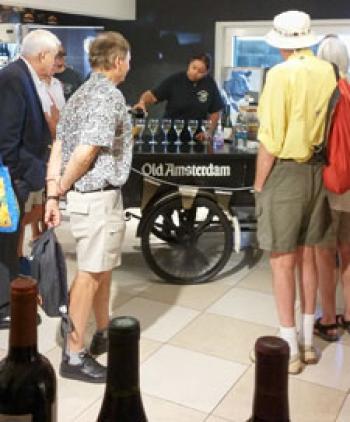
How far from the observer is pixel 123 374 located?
27.0 inches

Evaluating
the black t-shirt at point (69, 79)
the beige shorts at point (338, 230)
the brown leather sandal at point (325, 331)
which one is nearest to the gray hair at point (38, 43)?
the beige shorts at point (338, 230)

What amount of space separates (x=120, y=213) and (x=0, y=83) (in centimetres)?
93

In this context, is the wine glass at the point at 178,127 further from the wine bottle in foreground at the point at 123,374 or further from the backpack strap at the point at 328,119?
the wine bottle in foreground at the point at 123,374

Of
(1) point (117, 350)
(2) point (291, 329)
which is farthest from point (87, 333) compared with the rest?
(1) point (117, 350)

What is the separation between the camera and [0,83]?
2.98 meters

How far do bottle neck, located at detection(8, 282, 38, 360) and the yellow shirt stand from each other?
2.00 metres

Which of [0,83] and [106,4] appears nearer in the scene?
[0,83]

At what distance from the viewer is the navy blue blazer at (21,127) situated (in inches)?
116

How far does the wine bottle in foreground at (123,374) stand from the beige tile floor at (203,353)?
5.92 feet

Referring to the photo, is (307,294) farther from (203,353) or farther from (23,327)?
(23,327)

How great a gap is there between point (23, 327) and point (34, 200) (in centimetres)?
300

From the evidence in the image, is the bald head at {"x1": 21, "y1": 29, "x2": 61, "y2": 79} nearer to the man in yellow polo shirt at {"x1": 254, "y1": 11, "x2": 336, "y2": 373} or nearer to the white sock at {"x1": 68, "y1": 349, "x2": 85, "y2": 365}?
the man in yellow polo shirt at {"x1": 254, "y1": 11, "x2": 336, "y2": 373}

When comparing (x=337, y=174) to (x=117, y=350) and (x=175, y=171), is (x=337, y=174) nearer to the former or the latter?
(x=175, y=171)

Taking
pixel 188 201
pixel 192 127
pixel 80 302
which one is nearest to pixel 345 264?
pixel 188 201
